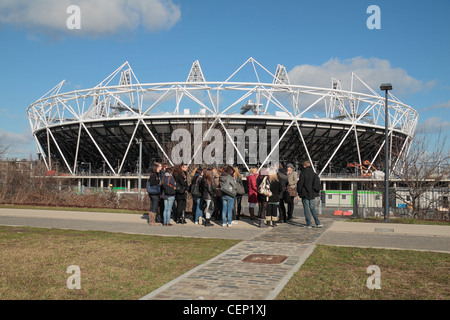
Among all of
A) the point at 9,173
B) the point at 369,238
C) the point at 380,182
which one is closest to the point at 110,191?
the point at 9,173

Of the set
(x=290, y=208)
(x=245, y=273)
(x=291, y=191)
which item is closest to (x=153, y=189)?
(x=291, y=191)

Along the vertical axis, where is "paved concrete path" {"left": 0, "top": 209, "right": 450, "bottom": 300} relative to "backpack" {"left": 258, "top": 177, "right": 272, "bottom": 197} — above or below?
below

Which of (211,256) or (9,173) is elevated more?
(9,173)

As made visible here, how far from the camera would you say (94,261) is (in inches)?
243

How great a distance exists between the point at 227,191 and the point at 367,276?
5503mm

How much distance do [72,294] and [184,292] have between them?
1282 mm

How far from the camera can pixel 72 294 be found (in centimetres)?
452

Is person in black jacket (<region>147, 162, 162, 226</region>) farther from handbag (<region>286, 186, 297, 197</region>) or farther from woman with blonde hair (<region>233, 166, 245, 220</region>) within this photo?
handbag (<region>286, 186, 297, 197</region>)

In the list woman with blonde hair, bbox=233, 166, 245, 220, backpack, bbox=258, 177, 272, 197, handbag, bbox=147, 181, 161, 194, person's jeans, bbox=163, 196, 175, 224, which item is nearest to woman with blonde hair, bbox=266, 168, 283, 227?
backpack, bbox=258, 177, 272, 197

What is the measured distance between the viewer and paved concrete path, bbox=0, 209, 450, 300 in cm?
466

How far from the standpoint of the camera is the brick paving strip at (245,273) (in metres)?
4.45

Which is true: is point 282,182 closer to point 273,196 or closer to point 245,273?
point 273,196

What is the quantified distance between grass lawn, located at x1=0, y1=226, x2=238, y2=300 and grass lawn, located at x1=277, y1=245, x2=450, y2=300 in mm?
1708
